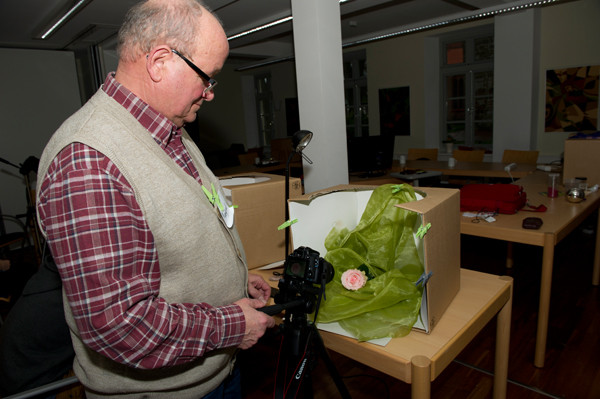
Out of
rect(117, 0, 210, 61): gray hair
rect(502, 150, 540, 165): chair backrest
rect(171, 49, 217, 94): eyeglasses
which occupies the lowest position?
rect(502, 150, 540, 165): chair backrest

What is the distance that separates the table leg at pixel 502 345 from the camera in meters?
1.49

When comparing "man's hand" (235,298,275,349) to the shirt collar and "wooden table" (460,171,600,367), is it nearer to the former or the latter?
the shirt collar

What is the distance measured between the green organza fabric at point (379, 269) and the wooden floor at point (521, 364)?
26.8 inches

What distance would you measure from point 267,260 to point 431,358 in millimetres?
936

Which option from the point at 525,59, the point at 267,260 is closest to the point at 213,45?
the point at 267,260

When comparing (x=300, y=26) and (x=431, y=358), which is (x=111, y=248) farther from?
(x=300, y=26)

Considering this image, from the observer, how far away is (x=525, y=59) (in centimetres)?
544

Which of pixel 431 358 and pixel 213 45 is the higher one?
pixel 213 45

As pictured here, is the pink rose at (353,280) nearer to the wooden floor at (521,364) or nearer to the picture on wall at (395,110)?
the wooden floor at (521,364)

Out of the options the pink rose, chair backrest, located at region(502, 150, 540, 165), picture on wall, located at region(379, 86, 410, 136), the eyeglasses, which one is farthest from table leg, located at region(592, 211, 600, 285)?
picture on wall, located at region(379, 86, 410, 136)

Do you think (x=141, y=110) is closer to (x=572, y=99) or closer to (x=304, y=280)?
(x=304, y=280)

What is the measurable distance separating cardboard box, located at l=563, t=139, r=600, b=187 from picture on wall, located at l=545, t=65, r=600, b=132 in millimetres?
3095

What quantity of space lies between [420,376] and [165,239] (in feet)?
2.33

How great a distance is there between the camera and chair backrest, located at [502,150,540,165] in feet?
15.6
